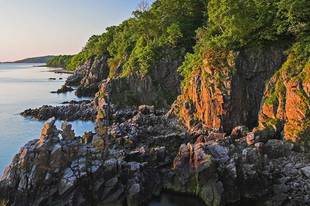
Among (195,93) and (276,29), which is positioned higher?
(276,29)

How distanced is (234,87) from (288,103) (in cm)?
760

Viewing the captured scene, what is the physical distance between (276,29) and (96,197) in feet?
102

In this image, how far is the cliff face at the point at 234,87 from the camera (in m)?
37.6

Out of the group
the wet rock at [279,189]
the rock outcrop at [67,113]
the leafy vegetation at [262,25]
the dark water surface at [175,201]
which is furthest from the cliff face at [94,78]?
the wet rock at [279,189]

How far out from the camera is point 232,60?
38.3m

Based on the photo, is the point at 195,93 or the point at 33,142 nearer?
the point at 33,142

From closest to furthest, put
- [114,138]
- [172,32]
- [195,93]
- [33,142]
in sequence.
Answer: [33,142] < [114,138] < [195,93] < [172,32]

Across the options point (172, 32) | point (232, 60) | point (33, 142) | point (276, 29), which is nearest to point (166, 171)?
point (33, 142)

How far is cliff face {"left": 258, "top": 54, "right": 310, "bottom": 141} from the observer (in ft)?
99.7

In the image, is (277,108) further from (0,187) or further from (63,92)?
(63,92)

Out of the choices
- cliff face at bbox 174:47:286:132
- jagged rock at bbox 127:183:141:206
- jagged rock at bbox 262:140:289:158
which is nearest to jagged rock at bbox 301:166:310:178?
jagged rock at bbox 262:140:289:158

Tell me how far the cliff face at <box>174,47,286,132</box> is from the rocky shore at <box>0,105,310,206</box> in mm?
7500

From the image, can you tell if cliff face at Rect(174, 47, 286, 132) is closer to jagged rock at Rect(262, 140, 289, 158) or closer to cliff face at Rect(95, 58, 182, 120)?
jagged rock at Rect(262, 140, 289, 158)

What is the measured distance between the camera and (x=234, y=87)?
37.7 metres
